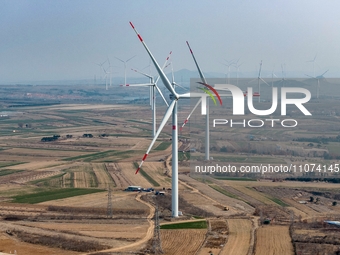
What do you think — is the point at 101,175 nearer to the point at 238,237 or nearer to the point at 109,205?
the point at 109,205

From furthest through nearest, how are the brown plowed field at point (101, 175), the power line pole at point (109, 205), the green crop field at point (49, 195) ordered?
the brown plowed field at point (101, 175), the green crop field at point (49, 195), the power line pole at point (109, 205)

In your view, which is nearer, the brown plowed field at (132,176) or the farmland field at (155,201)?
the farmland field at (155,201)

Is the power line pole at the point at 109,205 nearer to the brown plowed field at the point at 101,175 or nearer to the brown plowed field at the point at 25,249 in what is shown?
the brown plowed field at the point at 101,175

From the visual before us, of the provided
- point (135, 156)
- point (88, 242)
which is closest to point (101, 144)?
point (135, 156)

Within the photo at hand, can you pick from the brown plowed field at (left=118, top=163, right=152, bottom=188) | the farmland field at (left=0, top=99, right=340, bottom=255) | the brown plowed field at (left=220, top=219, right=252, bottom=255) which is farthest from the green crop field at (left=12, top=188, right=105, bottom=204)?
the brown plowed field at (left=220, top=219, right=252, bottom=255)

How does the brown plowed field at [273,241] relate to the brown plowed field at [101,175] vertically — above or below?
below

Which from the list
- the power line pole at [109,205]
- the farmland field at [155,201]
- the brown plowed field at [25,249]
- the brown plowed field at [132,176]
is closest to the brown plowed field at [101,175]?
the farmland field at [155,201]
